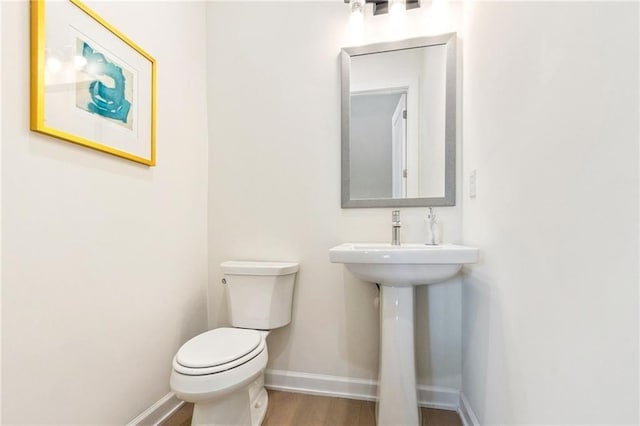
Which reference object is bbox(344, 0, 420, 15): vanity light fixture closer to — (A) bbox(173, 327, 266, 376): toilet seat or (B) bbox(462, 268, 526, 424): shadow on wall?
(B) bbox(462, 268, 526, 424): shadow on wall

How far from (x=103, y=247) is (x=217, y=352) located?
599mm

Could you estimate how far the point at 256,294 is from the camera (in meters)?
1.53

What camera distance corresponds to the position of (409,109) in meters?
1.58

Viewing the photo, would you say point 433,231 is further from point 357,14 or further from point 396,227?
point 357,14

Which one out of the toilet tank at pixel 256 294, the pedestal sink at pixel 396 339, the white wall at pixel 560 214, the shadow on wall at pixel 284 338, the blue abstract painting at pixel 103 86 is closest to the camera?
the white wall at pixel 560 214

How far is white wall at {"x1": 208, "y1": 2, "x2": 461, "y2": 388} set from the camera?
1.54 m

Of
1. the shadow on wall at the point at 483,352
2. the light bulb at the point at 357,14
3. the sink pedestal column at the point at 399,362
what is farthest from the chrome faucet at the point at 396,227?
the light bulb at the point at 357,14

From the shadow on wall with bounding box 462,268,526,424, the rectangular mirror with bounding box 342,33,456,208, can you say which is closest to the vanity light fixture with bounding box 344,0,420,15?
the rectangular mirror with bounding box 342,33,456,208

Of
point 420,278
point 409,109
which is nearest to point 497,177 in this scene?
point 420,278

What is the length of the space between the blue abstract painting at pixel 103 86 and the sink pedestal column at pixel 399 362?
1328 mm

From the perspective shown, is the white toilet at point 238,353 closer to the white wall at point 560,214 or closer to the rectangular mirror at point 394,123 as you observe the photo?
the rectangular mirror at point 394,123

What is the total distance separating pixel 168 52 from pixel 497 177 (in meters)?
1.63

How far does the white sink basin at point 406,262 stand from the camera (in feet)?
3.52

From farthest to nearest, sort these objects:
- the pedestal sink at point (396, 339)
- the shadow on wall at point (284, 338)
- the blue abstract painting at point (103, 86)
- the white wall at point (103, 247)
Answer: the shadow on wall at point (284, 338) < the pedestal sink at point (396, 339) < the blue abstract painting at point (103, 86) < the white wall at point (103, 247)
